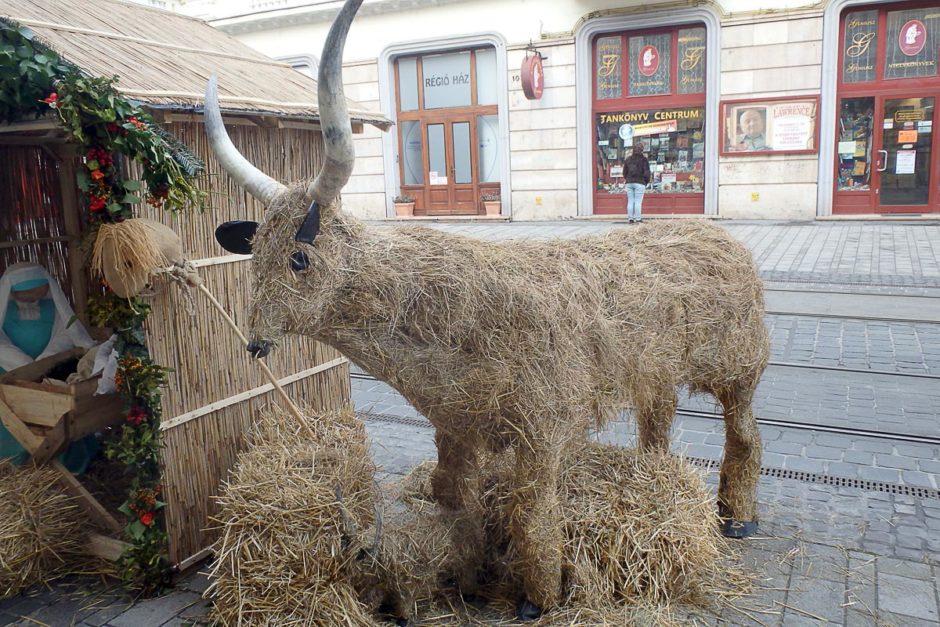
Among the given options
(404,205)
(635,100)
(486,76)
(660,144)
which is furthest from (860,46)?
(404,205)

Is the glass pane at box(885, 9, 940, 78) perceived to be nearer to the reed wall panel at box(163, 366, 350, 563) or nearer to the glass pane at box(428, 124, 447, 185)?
the glass pane at box(428, 124, 447, 185)

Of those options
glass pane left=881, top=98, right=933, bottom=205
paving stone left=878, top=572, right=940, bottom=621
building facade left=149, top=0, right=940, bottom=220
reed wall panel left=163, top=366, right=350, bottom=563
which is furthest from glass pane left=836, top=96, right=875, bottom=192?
reed wall panel left=163, top=366, right=350, bottom=563

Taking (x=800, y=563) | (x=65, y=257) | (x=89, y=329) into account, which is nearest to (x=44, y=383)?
(x=89, y=329)

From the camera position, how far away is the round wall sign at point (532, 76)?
1614 cm

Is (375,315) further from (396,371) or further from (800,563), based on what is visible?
(800,563)

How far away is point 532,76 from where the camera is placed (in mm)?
16250

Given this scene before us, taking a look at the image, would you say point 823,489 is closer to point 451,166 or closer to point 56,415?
point 56,415

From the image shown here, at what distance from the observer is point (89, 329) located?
5.00 metres

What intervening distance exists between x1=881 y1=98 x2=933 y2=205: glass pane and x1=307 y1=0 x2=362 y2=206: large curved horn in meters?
15.2

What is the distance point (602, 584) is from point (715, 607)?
1.82 feet

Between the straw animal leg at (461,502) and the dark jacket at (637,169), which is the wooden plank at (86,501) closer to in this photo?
the straw animal leg at (461,502)

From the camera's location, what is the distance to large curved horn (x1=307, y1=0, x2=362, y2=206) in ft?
8.30

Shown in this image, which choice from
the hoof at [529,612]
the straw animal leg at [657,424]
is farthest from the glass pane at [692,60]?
the hoof at [529,612]

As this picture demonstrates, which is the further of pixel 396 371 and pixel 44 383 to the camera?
pixel 44 383
